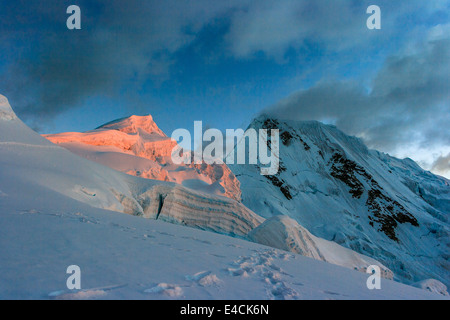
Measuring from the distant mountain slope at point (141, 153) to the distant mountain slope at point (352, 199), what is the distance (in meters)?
11.9

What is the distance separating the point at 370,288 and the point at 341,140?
5475 centimetres

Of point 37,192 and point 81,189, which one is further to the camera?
point 81,189

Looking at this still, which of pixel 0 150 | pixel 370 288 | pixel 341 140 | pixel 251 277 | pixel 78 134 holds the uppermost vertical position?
pixel 341 140

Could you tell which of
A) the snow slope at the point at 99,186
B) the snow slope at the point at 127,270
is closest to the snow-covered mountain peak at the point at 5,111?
the snow slope at the point at 99,186

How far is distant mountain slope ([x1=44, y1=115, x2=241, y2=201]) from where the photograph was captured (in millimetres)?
14844

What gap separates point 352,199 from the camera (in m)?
40.7

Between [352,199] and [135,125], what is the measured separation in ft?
116

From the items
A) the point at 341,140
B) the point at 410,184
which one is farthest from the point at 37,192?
the point at 410,184

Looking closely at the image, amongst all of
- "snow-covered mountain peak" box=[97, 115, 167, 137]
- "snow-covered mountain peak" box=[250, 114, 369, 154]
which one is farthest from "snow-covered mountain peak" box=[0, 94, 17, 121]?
"snow-covered mountain peak" box=[250, 114, 369, 154]

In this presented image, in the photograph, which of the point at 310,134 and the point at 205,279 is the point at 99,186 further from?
the point at 310,134

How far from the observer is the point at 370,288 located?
3283mm

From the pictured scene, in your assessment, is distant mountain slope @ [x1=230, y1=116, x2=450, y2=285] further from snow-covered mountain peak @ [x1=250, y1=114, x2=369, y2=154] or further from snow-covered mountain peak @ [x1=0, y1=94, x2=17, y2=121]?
snow-covered mountain peak @ [x1=0, y1=94, x2=17, y2=121]

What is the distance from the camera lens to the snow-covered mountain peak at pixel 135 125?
63.8 ft
